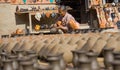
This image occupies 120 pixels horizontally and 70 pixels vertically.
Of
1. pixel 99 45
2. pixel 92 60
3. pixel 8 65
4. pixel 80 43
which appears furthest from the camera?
pixel 80 43

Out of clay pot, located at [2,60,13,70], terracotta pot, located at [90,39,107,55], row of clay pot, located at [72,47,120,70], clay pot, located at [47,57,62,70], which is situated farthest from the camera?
terracotta pot, located at [90,39,107,55]

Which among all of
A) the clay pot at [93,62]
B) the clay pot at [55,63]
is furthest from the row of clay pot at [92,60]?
the clay pot at [55,63]

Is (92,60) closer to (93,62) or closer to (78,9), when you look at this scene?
(93,62)

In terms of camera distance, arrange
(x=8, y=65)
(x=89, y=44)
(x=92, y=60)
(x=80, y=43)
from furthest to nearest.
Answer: (x=80, y=43) < (x=89, y=44) < (x=8, y=65) < (x=92, y=60)

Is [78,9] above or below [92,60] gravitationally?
below

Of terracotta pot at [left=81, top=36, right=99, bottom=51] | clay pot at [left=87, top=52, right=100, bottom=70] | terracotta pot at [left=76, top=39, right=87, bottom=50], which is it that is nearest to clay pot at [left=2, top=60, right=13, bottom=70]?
clay pot at [left=87, top=52, right=100, bottom=70]

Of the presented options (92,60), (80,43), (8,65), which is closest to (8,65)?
(8,65)

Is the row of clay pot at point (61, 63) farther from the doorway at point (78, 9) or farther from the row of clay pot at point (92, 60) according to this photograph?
the doorway at point (78, 9)

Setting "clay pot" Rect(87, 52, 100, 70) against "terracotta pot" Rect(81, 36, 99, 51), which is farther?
"terracotta pot" Rect(81, 36, 99, 51)

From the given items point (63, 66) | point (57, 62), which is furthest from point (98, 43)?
point (57, 62)

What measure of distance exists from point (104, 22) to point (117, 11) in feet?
2.88

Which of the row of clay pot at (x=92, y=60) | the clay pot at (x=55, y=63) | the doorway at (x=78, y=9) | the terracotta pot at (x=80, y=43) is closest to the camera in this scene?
the row of clay pot at (x=92, y=60)

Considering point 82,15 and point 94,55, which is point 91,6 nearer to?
point 82,15

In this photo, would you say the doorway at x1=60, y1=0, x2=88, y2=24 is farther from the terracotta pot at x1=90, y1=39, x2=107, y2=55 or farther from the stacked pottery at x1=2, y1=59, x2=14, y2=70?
the stacked pottery at x1=2, y1=59, x2=14, y2=70
